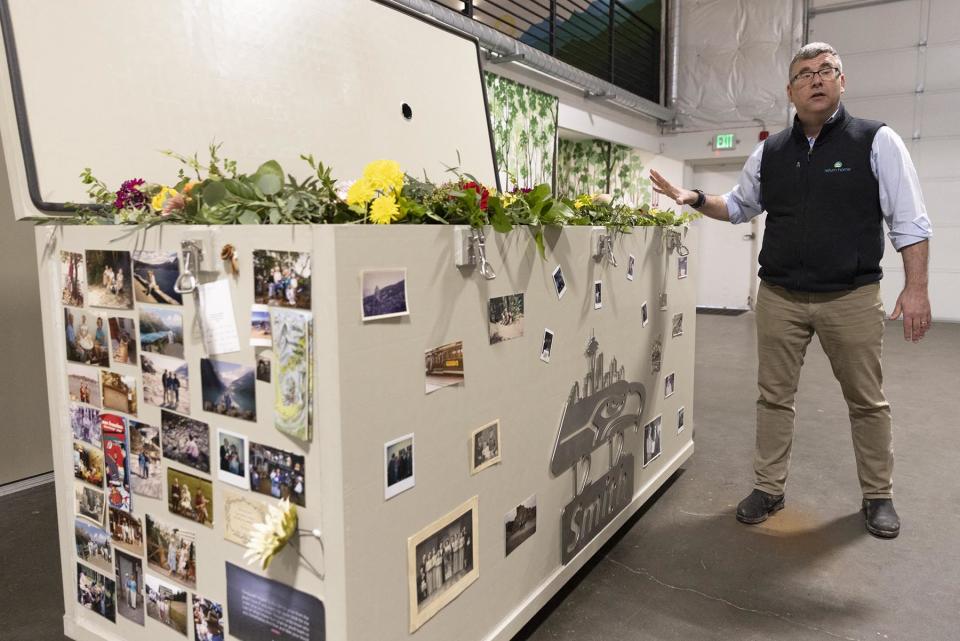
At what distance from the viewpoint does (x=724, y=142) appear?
8.19 metres

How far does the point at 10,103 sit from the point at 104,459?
29.9 inches

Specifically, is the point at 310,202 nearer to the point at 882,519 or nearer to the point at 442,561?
the point at 442,561

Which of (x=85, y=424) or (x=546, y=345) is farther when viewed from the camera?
(x=546, y=345)

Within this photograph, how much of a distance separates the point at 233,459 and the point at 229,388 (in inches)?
5.1

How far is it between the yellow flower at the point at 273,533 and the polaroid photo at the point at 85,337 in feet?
1.87

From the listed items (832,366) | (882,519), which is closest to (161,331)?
(832,366)

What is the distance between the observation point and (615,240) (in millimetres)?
1993

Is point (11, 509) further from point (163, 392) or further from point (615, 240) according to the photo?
point (615, 240)

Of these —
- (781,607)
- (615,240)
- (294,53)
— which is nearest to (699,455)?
(781,607)

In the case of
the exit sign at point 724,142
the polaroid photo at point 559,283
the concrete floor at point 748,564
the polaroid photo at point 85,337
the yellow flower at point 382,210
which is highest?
the exit sign at point 724,142

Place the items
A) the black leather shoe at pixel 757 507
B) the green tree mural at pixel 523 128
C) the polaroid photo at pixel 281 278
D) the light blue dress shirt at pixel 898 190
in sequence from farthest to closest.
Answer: the green tree mural at pixel 523 128 → the black leather shoe at pixel 757 507 → the light blue dress shirt at pixel 898 190 → the polaroid photo at pixel 281 278

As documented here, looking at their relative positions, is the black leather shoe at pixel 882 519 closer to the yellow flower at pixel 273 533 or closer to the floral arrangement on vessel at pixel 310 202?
the floral arrangement on vessel at pixel 310 202

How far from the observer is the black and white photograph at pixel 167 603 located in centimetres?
134

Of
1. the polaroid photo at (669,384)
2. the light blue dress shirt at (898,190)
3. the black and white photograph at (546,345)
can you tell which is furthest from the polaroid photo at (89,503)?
the light blue dress shirt at (898,190)
